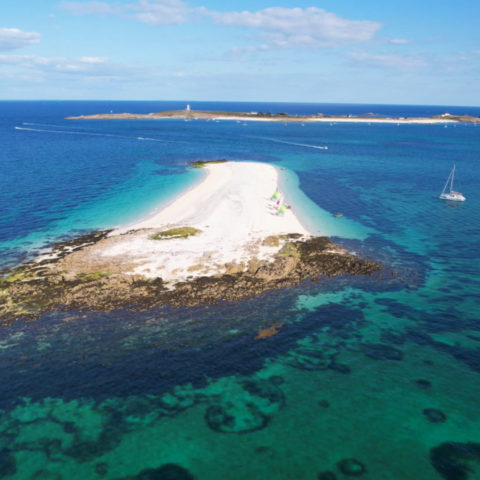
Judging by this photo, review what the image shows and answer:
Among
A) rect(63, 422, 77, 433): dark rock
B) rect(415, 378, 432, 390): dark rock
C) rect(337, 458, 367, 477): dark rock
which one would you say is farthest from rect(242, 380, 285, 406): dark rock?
rect(63, 422, 77, 433): dark rock

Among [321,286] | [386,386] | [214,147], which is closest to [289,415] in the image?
[386,386]

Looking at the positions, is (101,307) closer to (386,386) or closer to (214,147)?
(386,386)

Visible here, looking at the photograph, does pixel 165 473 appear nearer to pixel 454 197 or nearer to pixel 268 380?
pixel 268 380

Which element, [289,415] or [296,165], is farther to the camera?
[296,165]

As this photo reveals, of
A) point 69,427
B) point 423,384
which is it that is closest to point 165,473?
point 69,427

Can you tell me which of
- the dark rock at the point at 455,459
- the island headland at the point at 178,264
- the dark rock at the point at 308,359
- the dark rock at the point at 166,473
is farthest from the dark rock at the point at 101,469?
the dark rock at the point at 455,459

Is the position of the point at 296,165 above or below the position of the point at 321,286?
above
